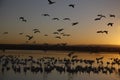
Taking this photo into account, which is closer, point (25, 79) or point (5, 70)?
point (25, 79)

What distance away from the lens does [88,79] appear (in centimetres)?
790

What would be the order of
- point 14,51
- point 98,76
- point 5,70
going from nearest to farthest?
point 98,76, point 5,70, point 14,51

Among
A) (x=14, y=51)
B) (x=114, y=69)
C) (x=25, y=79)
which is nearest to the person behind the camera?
(x=25, y=79)

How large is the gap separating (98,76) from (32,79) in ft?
4.86

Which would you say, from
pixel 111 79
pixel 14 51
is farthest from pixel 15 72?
pixel 14 51

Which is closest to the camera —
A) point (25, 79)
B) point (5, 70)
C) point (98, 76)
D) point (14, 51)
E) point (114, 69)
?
point (25, 79)

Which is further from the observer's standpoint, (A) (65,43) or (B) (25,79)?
(A) (65,43)

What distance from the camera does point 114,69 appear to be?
9.97 meters

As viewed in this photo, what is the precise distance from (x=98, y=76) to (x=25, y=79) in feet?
5.30

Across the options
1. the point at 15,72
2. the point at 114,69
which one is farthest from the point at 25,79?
the point at 114,69

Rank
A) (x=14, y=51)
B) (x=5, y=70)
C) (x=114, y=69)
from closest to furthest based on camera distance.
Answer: (x=5, y=70) < (x=114, y=69) < (x=14, y=51)

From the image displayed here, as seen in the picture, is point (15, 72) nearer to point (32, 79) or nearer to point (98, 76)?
point (32, 79)

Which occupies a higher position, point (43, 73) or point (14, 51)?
point (14, 51)

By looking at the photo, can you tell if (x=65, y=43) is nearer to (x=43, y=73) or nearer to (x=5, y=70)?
(x=43, y=73)
